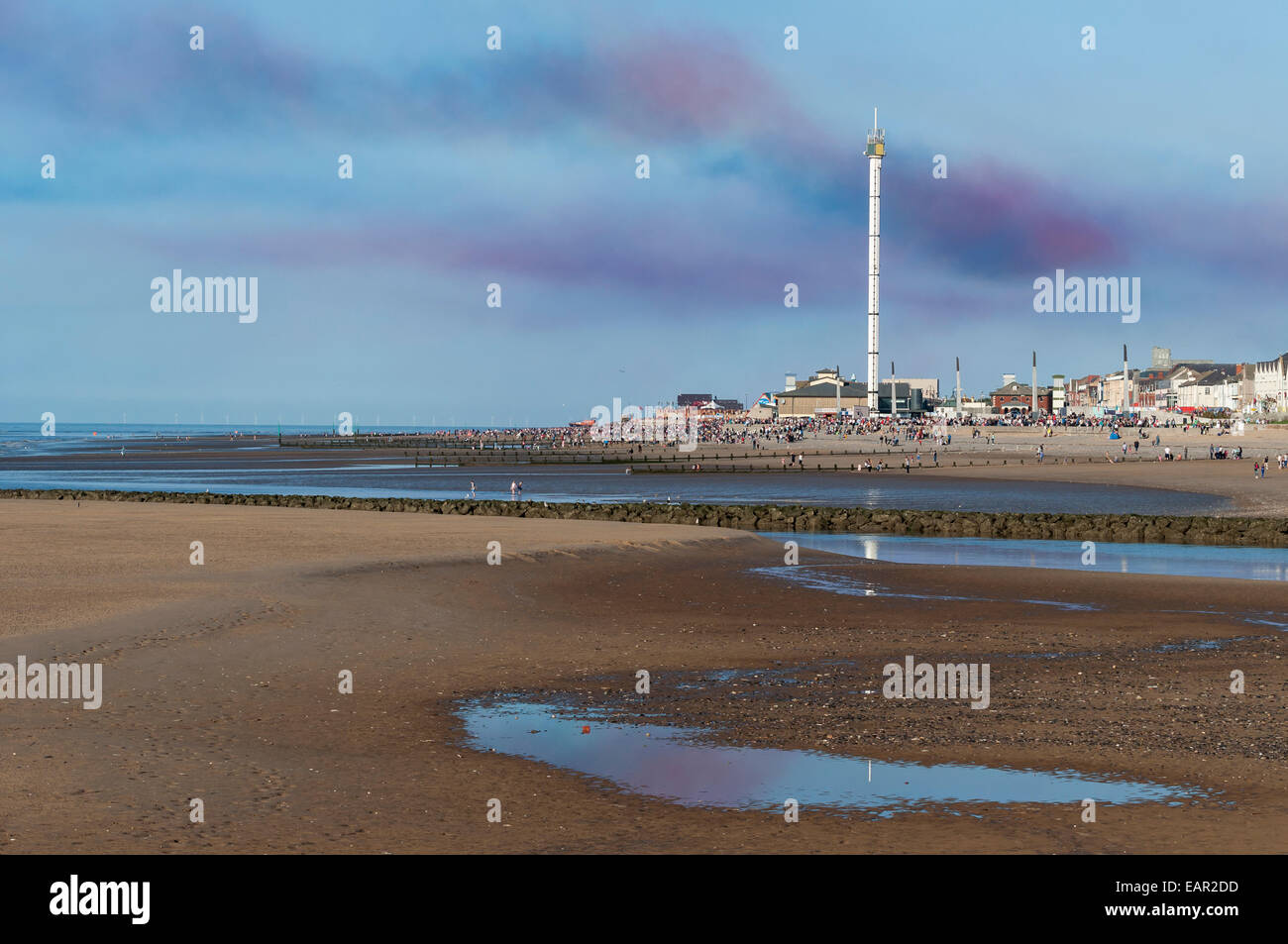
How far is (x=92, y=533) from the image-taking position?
126 ft

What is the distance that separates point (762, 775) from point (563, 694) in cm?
468

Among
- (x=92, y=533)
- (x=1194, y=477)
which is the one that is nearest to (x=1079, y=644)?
(x=92, y=533)

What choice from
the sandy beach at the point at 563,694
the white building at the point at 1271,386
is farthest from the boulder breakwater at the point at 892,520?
the white building at the point at 1271,386

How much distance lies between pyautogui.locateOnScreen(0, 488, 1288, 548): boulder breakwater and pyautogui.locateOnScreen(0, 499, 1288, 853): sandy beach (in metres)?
13.3

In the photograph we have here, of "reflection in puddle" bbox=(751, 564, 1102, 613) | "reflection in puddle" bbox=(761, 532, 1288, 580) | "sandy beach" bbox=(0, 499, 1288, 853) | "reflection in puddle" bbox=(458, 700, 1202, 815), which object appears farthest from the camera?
"reflection in puddle" bbox=(761, 532, 1288, 580)

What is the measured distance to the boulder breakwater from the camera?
42594 mm

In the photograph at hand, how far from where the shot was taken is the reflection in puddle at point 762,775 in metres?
11.6

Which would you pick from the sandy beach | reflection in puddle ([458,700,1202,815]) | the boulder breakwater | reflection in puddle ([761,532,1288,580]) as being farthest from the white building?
reflection in puddle ([458,700,1202,815])

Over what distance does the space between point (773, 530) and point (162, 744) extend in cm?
3509

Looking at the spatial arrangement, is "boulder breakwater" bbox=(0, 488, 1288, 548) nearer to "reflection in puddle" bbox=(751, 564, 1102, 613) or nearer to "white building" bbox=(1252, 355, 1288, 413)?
"reflection in puddle" bbox=(751, 564, 1102, 613)

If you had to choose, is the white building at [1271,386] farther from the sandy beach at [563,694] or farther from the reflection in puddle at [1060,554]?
the sandy beach at [563,694]

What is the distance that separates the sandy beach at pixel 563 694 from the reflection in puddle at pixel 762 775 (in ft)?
1.11

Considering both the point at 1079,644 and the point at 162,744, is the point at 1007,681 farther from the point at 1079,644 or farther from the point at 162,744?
the point at 162,744

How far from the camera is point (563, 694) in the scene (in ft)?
54.5
